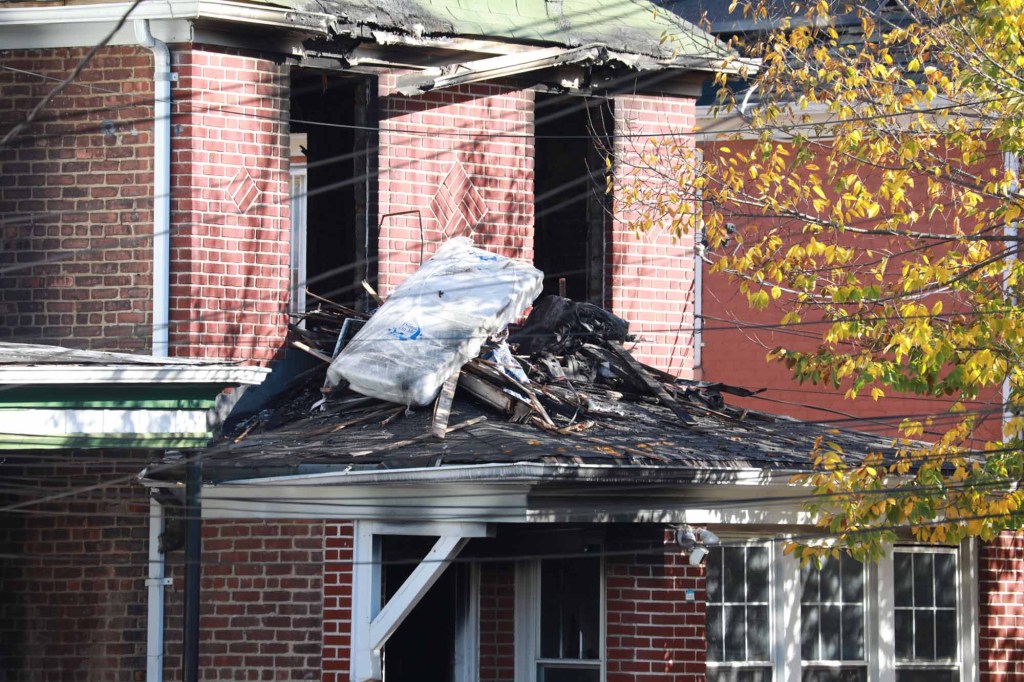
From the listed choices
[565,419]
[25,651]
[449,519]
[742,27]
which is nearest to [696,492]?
[565,419]

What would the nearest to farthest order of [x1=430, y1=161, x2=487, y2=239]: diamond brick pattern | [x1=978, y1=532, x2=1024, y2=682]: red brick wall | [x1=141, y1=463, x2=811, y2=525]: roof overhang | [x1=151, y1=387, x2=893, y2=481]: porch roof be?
[x1=141, y1=463, x2=811, y2=525]: roof overhang < [x1=151, y1=387, x2=893, y2=481]: porch roof < [x1=978, y1=532, x2=1024, y2=682]: red brick wall < [x1=430, y1=161, x2=487, y2=239]: diamond brick pattern

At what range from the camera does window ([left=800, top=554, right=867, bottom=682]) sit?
1285 centimetres

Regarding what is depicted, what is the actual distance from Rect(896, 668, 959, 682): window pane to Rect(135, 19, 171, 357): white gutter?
6500 mm

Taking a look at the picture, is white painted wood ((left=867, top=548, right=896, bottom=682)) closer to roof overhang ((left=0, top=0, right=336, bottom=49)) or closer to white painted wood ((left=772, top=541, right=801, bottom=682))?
white painted wood ((left=772, top=541, right=801, bottom=682))

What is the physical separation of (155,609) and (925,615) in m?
6.24

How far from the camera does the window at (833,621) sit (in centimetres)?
1285

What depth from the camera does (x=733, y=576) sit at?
12.6 m

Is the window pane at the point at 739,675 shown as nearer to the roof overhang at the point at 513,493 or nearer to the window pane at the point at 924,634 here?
the roof overhang at the point at 513,493

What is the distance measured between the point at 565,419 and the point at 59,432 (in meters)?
3.66

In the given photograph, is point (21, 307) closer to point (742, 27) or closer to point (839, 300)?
point (839, 300)

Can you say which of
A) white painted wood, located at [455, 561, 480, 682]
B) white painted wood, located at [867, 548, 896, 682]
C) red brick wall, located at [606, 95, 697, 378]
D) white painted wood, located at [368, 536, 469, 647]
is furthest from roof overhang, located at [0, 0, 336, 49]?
white painted wood, located at [867, 548, 896, 682]

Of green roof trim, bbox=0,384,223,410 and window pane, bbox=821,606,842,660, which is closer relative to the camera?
green roof trim, bbox=0,384,223,410

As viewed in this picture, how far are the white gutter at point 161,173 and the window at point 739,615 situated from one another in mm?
4653

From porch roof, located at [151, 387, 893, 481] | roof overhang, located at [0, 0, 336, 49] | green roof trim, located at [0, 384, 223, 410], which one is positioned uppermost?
roof overhang, located at [0, 0, 336, 49]
